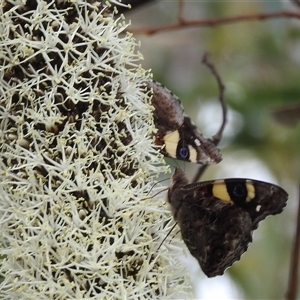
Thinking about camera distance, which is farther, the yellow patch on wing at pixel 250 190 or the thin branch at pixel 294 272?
the thin branch at pixel 294 272

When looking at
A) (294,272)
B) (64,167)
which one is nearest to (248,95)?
(294,272)

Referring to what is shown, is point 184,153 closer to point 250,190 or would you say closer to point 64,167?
point 250,190

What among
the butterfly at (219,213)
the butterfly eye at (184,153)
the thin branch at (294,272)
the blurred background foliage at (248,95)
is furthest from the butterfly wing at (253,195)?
Answer: the blurred background foliage at (248,95)

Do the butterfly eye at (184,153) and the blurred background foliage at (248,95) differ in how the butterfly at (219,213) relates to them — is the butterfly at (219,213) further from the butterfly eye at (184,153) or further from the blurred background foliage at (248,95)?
the blurred background foliage at (248,95)

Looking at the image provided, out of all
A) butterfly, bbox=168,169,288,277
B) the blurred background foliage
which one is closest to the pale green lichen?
butterfly, bbox=168,169,288,277

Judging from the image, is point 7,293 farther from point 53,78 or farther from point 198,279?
point 198,279

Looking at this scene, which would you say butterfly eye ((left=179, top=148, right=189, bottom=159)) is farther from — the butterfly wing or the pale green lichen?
the pale green lichen
